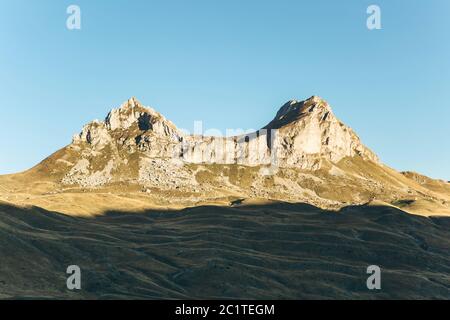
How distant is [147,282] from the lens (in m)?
190

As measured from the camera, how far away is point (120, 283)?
18938cm
